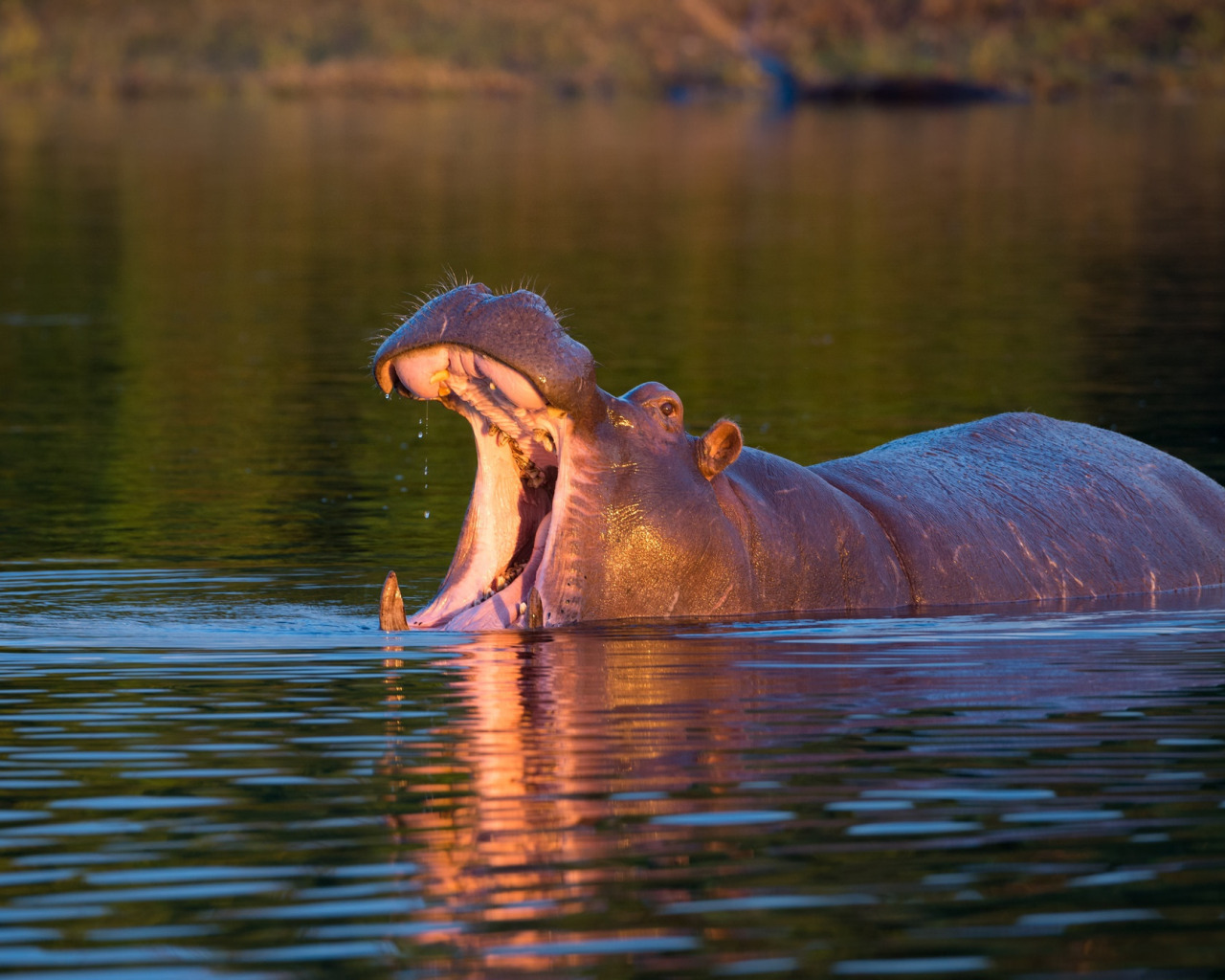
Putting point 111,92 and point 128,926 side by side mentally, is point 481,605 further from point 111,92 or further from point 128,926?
point 111,92

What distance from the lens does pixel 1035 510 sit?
10305 mm

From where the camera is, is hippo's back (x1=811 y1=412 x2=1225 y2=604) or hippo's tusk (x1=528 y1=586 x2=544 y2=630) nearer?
hippo's tusk (x1=528 y1=586 x2=544 y2=630)

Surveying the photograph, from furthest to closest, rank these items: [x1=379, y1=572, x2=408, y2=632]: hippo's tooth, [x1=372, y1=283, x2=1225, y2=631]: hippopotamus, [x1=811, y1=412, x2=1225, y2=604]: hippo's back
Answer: [x1=811, y1=412, x2=1225, y2=604]: hippo's back → [x1=379, y1=572, x2=408, y2=632]: hippo's tooth → [x1=372, y1=283, x2=1225, y2=631]: hippopotamus

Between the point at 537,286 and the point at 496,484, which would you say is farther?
the point at 537,286

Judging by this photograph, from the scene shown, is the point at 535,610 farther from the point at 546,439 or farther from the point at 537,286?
the point at 537,286

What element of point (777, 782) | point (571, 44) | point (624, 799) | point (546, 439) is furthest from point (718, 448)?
point (571, 44)

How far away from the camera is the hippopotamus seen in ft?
28.5

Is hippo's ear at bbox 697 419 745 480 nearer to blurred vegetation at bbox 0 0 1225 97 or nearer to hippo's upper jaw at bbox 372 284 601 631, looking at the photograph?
hippo's upper jaw at bbox 372 284 601 631

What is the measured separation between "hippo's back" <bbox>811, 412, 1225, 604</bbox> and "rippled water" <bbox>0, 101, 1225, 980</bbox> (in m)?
0.21

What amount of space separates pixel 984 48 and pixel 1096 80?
383 centimetres

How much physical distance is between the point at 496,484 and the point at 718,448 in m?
0.83

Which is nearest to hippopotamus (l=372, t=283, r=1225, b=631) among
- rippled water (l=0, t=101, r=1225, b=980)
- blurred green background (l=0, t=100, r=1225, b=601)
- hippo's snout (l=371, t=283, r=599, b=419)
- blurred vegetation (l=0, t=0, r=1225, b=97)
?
hippo's snout (l=371, t=283, r=599, b=419)

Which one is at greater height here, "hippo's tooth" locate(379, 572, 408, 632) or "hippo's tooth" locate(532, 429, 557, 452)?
"hippo's tooth" locate(532, 429, 557, 452)

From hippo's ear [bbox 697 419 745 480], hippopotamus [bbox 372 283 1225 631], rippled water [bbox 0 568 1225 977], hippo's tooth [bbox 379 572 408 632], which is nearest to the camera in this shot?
rippled water [bbox 0 568 1225 977]
